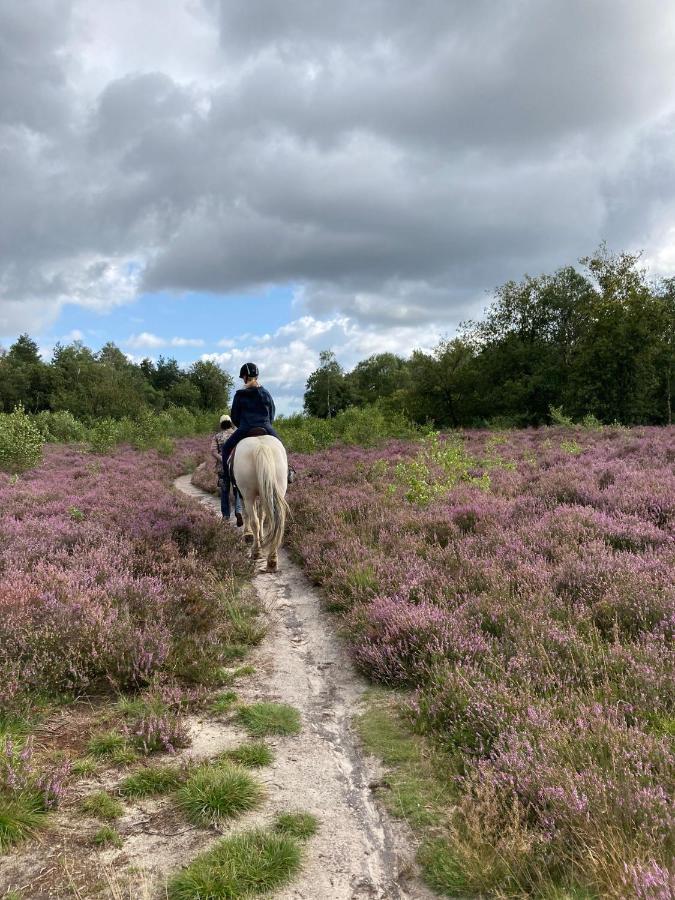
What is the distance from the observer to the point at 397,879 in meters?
2.56

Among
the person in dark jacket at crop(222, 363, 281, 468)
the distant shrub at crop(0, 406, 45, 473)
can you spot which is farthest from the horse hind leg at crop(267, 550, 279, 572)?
the distant shrub at crop(0, 406, 45, 473)

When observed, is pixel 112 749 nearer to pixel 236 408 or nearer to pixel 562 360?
pixel 236 408

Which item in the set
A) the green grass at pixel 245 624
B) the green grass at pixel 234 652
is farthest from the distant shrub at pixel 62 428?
the green grass at pixel 234 652

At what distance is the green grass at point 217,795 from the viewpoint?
2938 millimetres

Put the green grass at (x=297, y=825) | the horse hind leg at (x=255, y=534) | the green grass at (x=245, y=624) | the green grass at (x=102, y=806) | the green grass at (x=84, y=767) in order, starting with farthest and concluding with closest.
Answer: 1. the horse hind leg at (x=255, y=534)
2. the green grass at (x=245, y=624)
3. the green grass at (x=84, y=767)
4. the green grass at (x=102, y=806)
5. the green grass at (x=297, y=825)

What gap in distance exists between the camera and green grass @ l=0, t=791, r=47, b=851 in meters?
2.68

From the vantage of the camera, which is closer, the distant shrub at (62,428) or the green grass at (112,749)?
the green grass at (112,749)

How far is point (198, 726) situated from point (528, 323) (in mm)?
40978

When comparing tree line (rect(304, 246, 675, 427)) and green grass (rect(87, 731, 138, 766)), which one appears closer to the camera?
green grass (rect(87, 731, 138, 766))

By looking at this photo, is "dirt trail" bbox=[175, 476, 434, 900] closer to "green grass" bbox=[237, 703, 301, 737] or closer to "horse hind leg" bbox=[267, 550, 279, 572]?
"green grass" bbox=[237, 703, 301, 737]

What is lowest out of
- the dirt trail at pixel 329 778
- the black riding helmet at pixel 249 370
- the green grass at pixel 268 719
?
the dirt trail at pixel 329 778

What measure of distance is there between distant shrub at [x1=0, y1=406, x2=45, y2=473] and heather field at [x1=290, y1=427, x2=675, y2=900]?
39.5ft

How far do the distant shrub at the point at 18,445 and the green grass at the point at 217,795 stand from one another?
16.6 meters

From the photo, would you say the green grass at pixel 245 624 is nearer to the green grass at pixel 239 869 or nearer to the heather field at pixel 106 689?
the heather field at pixel 106 689
